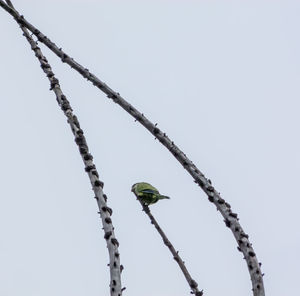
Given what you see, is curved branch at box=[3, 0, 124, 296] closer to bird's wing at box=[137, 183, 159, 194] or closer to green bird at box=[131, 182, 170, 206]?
bird's wing at box=[137, 183, 159, 194]

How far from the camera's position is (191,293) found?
675 centimetres

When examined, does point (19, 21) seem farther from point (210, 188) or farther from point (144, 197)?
point (144, 197)

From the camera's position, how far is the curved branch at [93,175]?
6113 mm

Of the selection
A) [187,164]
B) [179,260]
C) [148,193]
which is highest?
[148,193]

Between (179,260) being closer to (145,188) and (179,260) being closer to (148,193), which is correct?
(145,188)

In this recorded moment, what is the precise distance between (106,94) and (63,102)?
2.31ft

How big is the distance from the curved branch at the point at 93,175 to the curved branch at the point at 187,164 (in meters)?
0.37

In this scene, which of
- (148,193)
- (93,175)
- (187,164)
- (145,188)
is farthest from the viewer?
(148,193)

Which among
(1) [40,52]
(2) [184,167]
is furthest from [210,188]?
(1) [40,52]

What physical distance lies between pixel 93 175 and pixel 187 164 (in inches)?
40.7

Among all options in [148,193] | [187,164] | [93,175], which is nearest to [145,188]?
[148,193]

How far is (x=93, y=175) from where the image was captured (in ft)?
24.0

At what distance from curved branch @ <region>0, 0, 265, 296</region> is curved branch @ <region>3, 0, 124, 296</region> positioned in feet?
1.20

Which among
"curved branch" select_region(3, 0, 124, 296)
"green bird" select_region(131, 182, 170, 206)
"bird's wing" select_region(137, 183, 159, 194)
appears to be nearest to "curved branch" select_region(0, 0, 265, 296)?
"curved branch" select_region(3, 0, 124, 296)
